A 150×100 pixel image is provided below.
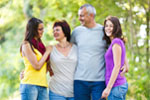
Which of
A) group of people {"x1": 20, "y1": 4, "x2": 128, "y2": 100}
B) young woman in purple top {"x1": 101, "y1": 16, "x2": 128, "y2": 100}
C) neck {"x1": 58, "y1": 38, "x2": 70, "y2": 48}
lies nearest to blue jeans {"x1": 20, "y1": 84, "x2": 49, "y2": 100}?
group of people {"x1": 20, "y1": 4, "x2": 128, "y2": 100}

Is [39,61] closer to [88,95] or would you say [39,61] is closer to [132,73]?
[88,95]

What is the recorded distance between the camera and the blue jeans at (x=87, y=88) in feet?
10.8

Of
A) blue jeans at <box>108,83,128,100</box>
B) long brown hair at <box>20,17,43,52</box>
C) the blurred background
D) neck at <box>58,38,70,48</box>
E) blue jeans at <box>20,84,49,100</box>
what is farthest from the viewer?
the blurred background

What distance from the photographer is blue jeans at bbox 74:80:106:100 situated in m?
3.29

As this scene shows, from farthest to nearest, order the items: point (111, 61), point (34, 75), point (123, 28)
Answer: point (123, 28), point (34, 75), point (111, 61)

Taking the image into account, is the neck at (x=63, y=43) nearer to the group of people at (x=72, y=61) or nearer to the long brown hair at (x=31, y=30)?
the group of people at (x=72, y=61)

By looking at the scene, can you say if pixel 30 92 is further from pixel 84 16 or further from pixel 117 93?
pixel 84 16

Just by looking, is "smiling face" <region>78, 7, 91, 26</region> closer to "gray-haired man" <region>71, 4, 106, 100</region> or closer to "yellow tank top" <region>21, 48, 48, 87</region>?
"gray-haired man" <region>71, 4, 106, 100</region>

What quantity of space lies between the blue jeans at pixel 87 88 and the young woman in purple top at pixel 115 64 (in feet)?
0.54

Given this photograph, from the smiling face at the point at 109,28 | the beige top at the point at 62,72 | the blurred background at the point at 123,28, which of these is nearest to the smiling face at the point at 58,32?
the beige top at the point at 62,72

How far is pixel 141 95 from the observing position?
17.4 ft

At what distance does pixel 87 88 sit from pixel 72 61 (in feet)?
1.07

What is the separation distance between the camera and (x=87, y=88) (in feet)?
10.8

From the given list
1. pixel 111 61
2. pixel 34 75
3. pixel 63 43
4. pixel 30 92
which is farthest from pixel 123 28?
pixel 30 92
